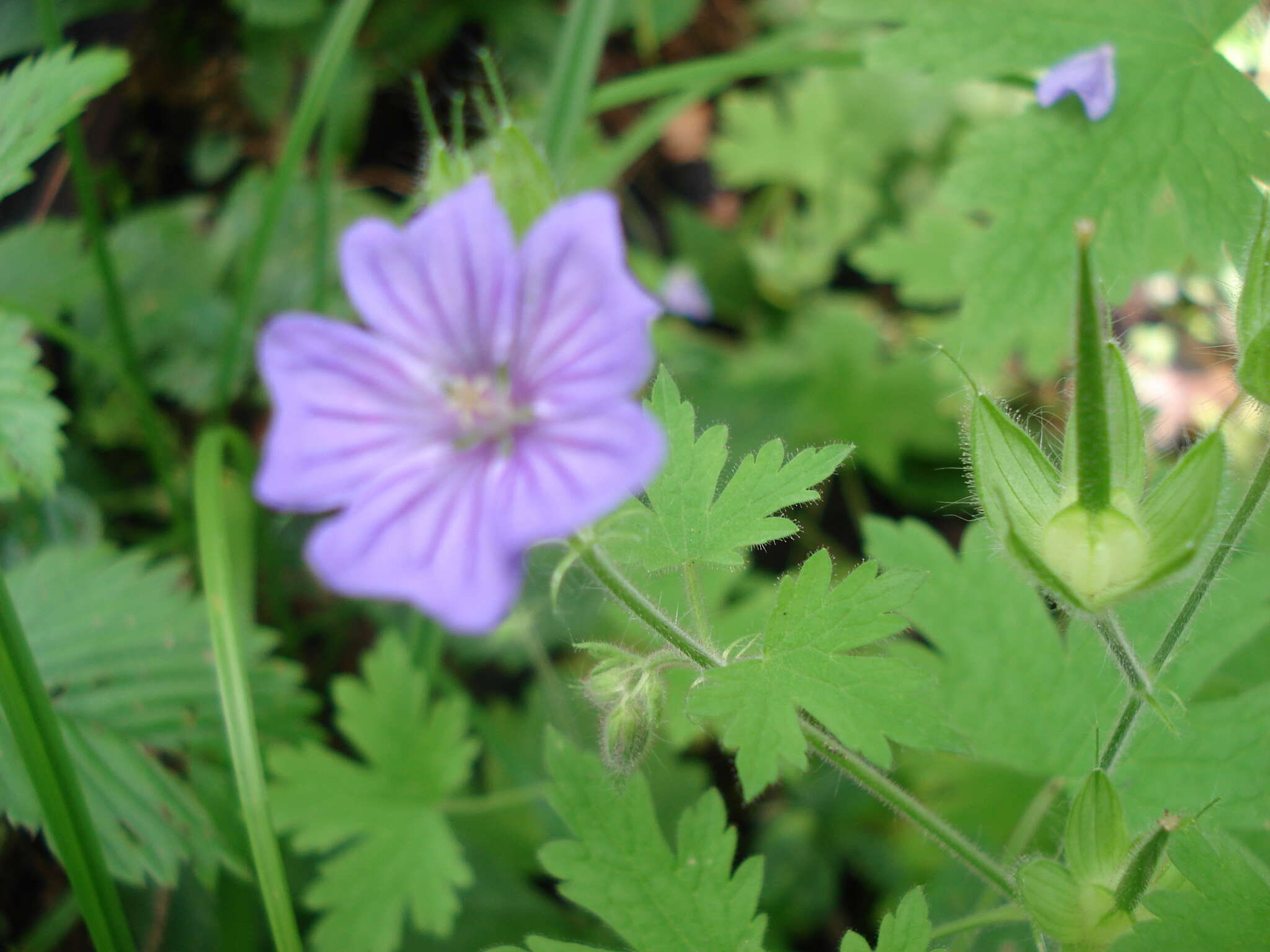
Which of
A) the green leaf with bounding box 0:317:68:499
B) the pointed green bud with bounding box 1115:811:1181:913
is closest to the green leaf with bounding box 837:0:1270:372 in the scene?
the pointed green bud with bounding box 1115:811:1181:913

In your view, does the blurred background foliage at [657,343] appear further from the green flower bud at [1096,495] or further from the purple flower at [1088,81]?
the green flower bud at [1096,495]

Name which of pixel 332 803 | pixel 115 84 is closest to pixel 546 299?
pixel 332 803

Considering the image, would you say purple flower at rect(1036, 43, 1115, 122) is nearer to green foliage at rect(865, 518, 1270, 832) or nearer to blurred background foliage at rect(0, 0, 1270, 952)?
blurred background foliage at rect(0, 0, 1270, 952)

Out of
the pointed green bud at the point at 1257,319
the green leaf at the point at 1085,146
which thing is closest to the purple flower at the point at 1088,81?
the green leaf at the point at 1085,146

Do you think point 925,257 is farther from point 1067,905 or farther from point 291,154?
point 1067,905

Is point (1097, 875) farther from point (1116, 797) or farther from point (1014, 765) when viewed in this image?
point (1014, 765)

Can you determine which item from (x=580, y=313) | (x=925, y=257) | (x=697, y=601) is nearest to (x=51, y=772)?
(x=697, y=601)
